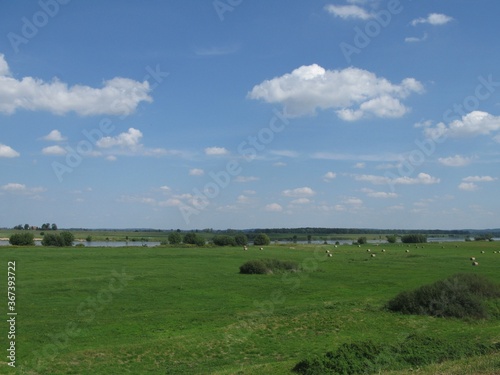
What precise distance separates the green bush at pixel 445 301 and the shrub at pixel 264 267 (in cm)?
1960

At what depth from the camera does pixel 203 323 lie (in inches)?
955

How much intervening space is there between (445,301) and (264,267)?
72.6ft

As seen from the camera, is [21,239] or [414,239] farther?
[414,239]

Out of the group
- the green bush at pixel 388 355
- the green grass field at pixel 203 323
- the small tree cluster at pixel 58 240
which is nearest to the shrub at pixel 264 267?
the green grass field at pixel 203 323

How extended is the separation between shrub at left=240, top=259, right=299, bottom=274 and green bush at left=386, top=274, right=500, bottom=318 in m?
19.6

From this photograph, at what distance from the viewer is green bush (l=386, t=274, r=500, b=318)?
2663cm

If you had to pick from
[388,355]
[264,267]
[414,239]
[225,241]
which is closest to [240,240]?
[225,241]

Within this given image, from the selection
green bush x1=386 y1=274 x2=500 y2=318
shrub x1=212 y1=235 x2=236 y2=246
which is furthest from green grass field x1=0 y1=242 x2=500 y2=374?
shrub x1=212 y1=235 x2=236 y2=246

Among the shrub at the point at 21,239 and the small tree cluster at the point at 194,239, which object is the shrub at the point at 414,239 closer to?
the small tree cluster at the point at 194,239

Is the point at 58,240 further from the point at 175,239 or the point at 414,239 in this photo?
the point at 414,239

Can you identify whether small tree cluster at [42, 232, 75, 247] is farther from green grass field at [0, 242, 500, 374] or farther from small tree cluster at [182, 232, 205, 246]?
green grass field at [0, 242, 500, 374]

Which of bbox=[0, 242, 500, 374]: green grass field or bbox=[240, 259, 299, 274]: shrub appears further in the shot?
bbox=[240, 259, 299, 274]: shrub

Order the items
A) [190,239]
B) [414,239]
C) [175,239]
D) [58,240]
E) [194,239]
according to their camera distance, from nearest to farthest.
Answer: [58,240], [194,239], [190,239], [175,239], [414,239]

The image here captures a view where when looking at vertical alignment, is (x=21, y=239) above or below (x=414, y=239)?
above
